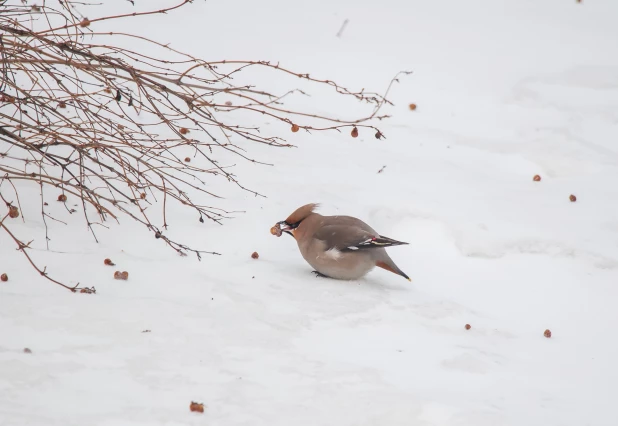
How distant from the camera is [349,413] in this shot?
3.43 m

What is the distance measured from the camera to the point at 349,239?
16.7 feet

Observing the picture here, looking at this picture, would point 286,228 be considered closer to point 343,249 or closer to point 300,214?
point 300,214

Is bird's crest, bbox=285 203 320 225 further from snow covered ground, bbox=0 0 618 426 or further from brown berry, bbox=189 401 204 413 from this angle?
brown berry, bbox=189 401 204 413

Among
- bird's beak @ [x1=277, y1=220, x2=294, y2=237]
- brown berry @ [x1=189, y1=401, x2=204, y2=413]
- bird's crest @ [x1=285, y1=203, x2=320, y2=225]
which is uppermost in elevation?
bird's crest @ [x1=285, y1=203, x2=320, y2=225]

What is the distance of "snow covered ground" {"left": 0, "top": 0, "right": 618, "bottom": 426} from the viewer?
11.5 ft

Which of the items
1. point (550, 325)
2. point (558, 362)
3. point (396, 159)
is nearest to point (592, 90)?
point (396, 159)

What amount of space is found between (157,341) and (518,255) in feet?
9.36

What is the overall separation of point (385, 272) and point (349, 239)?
58cm

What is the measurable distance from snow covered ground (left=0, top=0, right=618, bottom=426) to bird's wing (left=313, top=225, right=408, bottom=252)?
0.82 feet

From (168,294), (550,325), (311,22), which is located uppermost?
(311,22)

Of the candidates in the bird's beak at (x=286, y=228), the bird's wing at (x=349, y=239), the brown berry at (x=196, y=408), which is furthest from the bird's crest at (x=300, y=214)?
the brown berry at (x=196, y=408)

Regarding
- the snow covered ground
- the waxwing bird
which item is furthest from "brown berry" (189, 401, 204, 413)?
the waxwing bird

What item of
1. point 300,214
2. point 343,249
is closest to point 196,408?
point 343,249

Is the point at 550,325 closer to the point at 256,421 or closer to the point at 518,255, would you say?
the point at 518,255
